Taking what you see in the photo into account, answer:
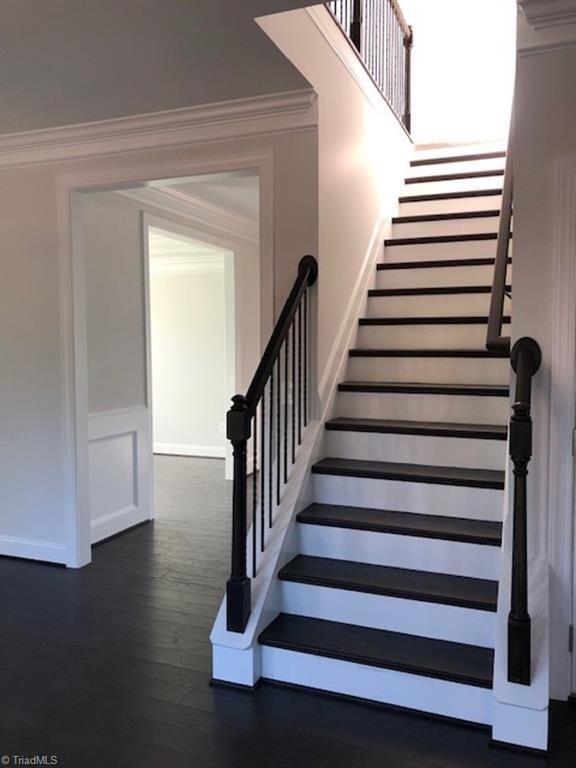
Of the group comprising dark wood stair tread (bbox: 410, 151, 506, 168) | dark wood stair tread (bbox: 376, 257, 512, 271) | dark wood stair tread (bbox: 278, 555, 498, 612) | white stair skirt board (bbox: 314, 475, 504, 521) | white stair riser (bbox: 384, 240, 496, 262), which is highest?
dark wood stair tread (bbox: 410, 151, 506, 168)

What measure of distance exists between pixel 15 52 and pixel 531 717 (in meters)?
3.13

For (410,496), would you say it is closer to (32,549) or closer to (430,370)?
(430,370)

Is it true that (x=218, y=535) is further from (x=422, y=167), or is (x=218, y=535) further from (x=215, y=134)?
(x=422, y=167)

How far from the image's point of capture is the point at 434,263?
409cm

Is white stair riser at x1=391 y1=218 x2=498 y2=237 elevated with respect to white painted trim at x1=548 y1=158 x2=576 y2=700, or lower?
elevated

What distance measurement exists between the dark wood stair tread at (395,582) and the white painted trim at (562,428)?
0.26 meters

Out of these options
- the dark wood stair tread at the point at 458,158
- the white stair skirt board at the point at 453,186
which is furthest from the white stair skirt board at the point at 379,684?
the dark wood stair tread at the point at 458,158

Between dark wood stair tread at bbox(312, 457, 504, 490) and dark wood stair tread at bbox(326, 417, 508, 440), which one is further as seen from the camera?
dark wood stair tread at bbox(326, 417, 508, 440)

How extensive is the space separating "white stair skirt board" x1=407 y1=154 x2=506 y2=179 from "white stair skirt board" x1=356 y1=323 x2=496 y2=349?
6.19 feet

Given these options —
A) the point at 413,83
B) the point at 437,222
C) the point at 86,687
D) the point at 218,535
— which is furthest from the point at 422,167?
the point at 86,687

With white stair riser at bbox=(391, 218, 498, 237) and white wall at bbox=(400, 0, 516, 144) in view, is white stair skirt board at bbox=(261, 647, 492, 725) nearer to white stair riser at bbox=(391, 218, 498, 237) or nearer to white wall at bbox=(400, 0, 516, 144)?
white stair riser at bbox=(391, 218, 498, 237)

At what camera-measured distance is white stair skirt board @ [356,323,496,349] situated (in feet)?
11.9

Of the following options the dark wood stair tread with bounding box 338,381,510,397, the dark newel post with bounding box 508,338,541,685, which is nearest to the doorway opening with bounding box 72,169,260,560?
the dark wood stair tread with bounding box 338,381,510,397

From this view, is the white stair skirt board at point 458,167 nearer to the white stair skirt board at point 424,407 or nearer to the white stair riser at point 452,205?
the white stair riser at point 452,205
